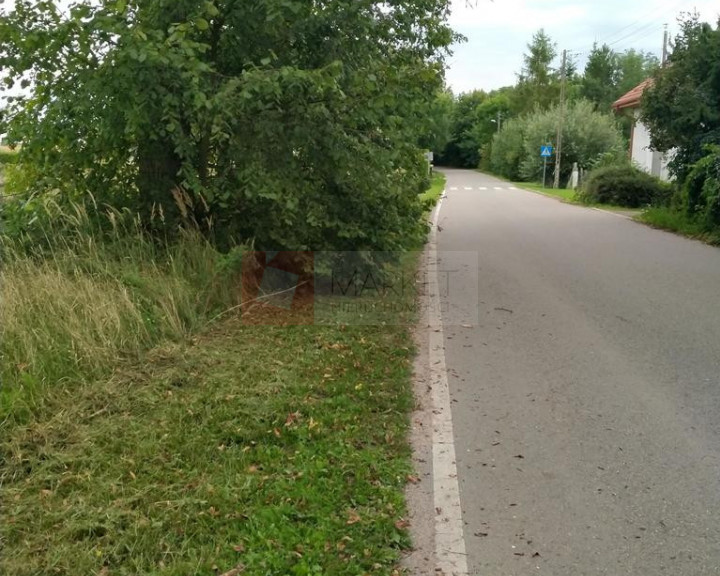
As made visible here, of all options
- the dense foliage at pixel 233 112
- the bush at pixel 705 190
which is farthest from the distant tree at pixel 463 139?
the dense foliage at pixel 233 112

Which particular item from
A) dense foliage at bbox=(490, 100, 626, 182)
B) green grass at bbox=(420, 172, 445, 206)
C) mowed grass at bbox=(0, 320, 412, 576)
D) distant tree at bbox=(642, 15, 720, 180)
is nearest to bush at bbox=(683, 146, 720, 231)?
distant tree at bbox=(642, 15, 720, 180)

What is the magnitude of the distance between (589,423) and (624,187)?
23.0 meters

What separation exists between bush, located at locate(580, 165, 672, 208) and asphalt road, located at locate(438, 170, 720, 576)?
15783mm

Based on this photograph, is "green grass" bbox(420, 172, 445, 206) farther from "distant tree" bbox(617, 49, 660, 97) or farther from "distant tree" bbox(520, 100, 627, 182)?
"distant tree" bbox(617, 49, 660, 97)

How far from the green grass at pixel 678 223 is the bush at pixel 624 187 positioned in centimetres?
489

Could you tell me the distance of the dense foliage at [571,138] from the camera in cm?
4675

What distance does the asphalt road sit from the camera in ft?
11.4

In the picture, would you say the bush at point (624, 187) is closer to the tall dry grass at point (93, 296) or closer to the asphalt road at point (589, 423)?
the asphalt road at point (589, 423)

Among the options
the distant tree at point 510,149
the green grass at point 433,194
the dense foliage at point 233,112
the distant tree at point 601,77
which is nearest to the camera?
the dense foliage at point 233,112

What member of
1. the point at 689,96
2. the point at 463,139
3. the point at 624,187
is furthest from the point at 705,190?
the point at 463,139

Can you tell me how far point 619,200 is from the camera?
86.2 ft
